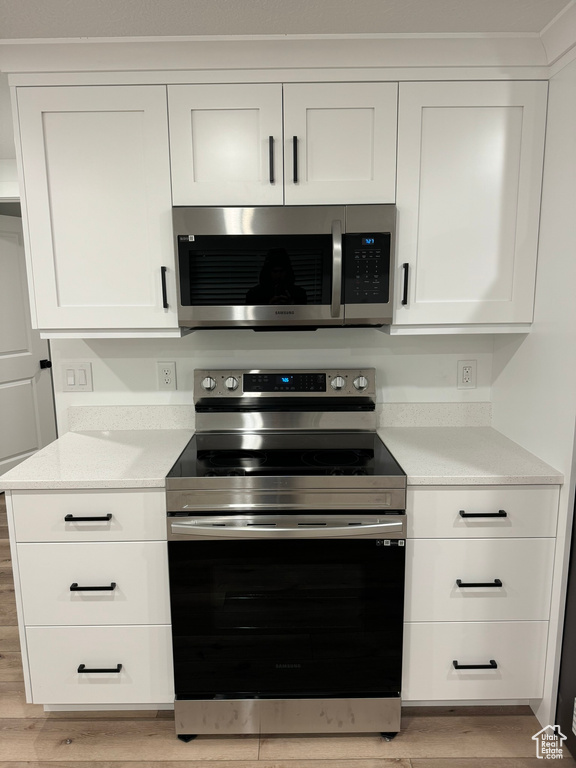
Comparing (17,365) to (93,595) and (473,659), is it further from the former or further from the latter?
(473,659)

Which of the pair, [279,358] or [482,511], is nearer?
[482,511]

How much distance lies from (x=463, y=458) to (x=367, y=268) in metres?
0.73

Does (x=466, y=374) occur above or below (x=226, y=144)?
below

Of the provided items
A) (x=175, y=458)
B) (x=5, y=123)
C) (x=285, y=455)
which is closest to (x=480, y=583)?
(x=285, y=455)

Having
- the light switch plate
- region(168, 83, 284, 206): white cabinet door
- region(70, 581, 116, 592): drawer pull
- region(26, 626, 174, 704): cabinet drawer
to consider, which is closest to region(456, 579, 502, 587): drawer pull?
region(26, 626, 174, 704): cabinet drawer

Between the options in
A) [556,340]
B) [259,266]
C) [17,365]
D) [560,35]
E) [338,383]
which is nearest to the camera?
[560,35]

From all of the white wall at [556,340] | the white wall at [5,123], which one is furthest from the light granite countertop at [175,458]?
the white wall at [5,123]

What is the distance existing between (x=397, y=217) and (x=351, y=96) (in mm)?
410

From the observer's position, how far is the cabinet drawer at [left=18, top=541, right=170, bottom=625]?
1648mm

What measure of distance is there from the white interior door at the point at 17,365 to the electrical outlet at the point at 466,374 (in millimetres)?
3189

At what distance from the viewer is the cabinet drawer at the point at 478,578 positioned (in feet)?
5.42

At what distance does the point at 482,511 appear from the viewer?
163 cm

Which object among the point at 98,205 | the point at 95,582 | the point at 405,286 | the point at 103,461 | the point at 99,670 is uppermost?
the point at 98,205

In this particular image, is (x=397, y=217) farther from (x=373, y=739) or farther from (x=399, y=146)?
(x=373, y=739)
